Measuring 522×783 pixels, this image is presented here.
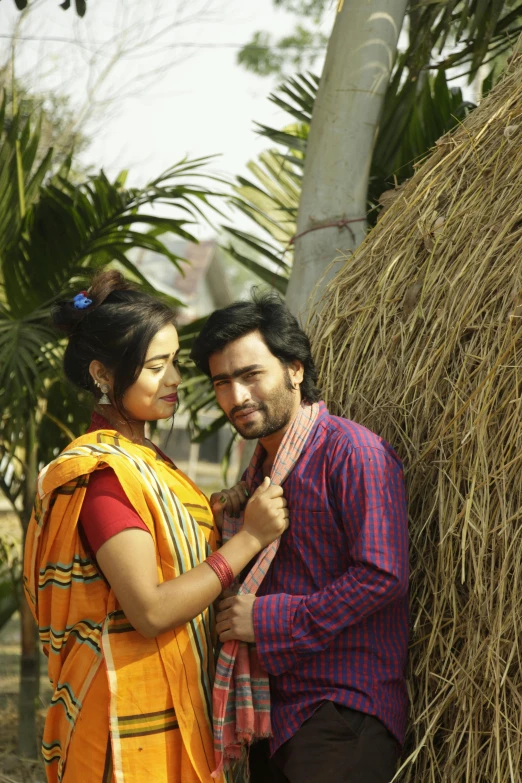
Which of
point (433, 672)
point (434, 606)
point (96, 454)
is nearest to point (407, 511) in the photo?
point (434, 606)

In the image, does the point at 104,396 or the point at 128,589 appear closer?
the point at 128,589

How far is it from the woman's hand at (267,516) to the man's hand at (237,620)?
0.49 feet

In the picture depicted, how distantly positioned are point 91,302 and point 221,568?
2.75 ft

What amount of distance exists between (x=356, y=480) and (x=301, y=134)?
124 inches

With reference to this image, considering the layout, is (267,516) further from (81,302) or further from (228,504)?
(81,302)

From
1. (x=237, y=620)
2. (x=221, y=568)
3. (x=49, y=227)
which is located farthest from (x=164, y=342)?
(x=49, y=227)

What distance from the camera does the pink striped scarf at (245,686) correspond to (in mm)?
2201

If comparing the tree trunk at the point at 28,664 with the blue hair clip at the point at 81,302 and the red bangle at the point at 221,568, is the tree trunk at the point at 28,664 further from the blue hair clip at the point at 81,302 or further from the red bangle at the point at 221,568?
the red bangle at the point at 221,568

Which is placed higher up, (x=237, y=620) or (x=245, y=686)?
(x=237, y=620)

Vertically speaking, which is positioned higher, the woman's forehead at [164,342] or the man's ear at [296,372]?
the woman's forehead at [164,342]

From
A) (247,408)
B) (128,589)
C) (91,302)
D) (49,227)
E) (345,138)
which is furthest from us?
(49,227)

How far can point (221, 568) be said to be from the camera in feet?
7.05

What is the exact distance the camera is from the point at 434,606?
2293 millimetres

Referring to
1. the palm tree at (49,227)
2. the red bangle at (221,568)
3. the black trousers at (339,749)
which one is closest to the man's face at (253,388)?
the red bangle at (221,568)
